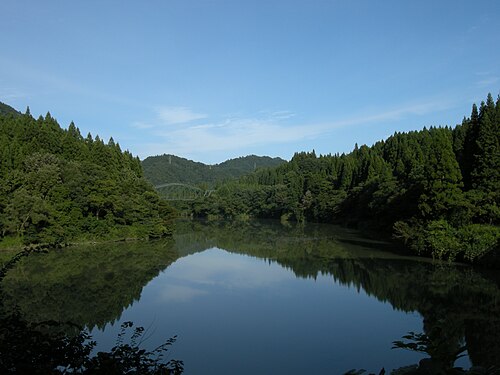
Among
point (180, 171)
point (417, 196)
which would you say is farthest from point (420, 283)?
point (180, 171)

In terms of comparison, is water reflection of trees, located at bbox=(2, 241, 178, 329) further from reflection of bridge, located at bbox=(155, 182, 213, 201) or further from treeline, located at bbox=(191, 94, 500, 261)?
reflection of bridge, located at bbox=(155, 182, 213, 201)

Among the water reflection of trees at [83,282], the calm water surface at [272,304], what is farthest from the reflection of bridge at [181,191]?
the calm water surface at [272,304]

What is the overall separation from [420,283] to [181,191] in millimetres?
84250

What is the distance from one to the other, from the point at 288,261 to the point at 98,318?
1420cm

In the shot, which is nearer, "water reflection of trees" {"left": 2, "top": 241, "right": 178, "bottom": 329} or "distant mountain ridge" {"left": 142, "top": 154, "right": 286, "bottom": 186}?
"water reflection of trees" {"left": 2, "top": 241, "right": 178, "bottom": 329}

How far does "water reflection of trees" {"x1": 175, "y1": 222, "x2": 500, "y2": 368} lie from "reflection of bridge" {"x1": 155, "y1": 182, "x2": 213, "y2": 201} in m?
54.5

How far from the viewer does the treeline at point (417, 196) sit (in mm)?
24078

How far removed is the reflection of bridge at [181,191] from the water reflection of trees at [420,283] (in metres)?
54.5

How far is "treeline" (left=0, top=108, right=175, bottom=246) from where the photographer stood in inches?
1123

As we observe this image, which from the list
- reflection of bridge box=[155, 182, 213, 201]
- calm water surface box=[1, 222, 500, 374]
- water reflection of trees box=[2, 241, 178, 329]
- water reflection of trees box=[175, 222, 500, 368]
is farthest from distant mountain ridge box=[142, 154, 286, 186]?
calm water surface box=[1, 222, 500, 374]

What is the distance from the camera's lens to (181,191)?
3927 inches

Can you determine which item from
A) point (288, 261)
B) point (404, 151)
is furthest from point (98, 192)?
point (404, 151)

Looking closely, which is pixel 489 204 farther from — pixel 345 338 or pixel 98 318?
pixel 98 318

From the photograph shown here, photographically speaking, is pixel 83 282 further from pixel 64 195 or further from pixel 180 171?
pixel 180 171
